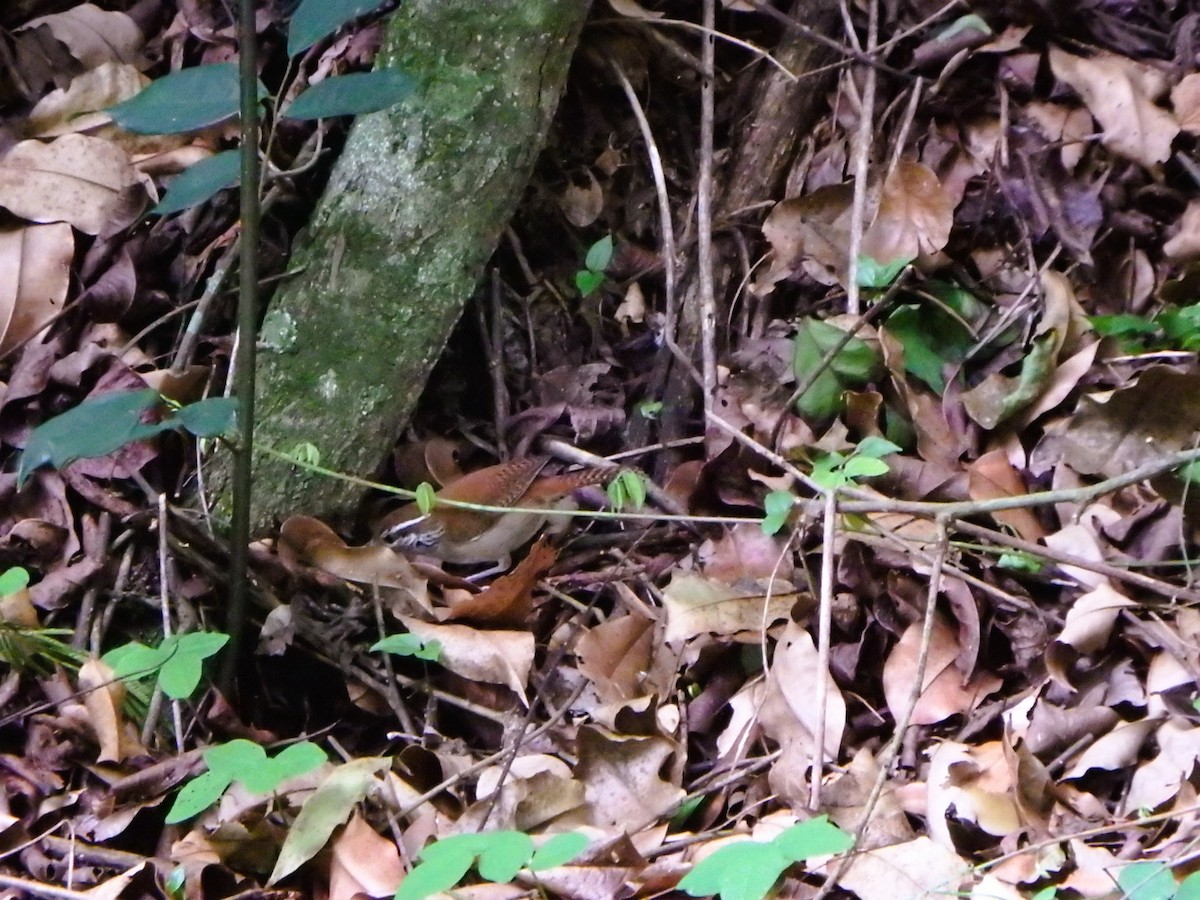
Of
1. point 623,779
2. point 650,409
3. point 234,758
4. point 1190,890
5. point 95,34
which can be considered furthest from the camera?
point 95,34

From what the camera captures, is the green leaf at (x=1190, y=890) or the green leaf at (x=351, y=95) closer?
the green leaf at (x=1190, y=890)

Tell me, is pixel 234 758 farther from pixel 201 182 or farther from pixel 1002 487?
pixel 1002 487

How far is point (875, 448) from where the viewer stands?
167cm

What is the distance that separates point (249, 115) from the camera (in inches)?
50.8

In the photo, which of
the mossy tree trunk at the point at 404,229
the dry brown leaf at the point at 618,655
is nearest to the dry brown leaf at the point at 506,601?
the dry brown leaf at the point at 618,655

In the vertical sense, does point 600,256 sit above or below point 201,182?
below

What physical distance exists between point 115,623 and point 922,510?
1193 millimetres

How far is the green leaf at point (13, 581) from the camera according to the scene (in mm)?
1529

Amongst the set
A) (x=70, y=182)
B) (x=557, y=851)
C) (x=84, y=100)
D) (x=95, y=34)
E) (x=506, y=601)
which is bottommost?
(x=506, y=601)

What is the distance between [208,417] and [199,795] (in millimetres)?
440

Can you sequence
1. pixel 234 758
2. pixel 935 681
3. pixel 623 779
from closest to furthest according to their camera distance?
pixel 234 758, pixel 623 779, pixel 935 681

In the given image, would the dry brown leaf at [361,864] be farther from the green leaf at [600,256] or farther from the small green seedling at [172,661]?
the green leaf at [600,256]

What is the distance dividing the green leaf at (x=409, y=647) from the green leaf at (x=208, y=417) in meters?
0.42

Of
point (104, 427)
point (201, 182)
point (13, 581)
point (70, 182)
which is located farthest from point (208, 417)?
point (70, 182)
